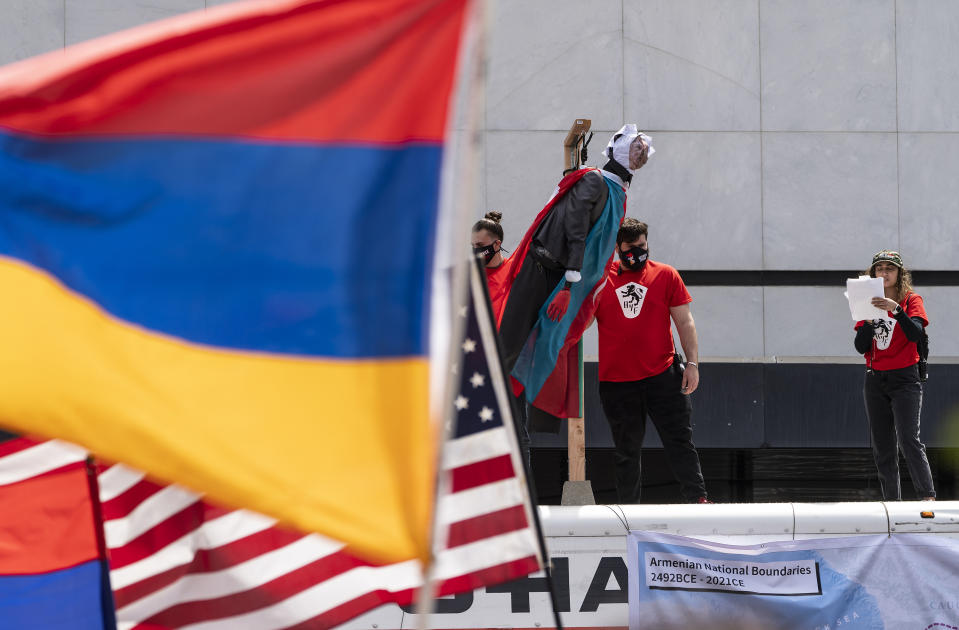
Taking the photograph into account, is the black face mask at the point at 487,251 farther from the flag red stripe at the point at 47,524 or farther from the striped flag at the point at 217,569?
the flag red stripe at the point at 47,524

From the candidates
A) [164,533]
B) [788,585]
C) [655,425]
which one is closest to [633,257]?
[655,425]

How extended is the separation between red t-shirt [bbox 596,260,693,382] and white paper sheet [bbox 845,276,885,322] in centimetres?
93

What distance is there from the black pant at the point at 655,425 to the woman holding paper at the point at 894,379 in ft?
4.13

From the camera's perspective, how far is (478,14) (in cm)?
215

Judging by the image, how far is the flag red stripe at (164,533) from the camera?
11.3ft

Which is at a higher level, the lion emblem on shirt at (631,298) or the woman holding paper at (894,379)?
the lion emblem on shirt at (631,298)

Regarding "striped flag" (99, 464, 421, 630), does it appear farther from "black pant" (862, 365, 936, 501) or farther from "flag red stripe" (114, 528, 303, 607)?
"black pant" (862, 365, 936, 501)

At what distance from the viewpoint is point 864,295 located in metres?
6.16

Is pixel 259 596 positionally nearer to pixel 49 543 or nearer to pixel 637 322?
pixel 49 543

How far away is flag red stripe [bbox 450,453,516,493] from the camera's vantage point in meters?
3.27

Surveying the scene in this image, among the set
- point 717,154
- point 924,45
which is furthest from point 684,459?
point 924,45

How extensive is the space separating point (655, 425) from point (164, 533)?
316cm

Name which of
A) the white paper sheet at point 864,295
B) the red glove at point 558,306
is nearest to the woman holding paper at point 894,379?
the white paper sheet at point 864,295

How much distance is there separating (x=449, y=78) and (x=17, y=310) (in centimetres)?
97
